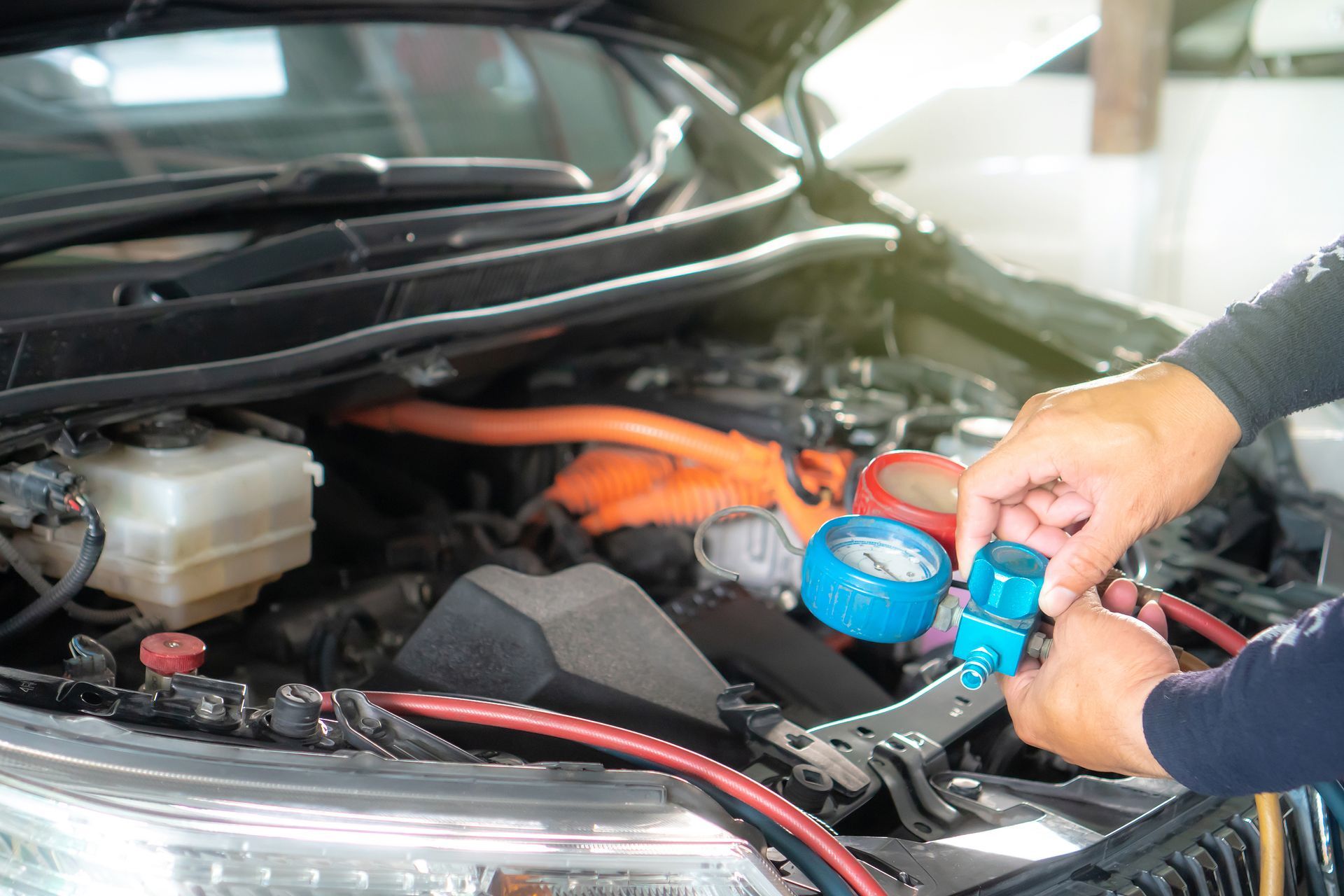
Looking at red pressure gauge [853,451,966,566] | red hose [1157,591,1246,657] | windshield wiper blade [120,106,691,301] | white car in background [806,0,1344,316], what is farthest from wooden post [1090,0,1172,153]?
red hose [1157,591,1246,657]

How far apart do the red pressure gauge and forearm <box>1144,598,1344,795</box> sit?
35 cm

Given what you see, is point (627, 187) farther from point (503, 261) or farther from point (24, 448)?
point (24, 448)

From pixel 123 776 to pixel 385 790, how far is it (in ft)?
0.59

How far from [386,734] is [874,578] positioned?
0.43m

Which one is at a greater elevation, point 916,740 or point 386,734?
point 386,734

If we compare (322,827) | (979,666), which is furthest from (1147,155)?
(322,827)

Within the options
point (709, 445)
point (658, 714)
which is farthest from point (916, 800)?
point (709, 445)

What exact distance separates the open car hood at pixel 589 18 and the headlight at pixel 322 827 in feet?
3.09

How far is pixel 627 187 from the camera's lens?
185cm

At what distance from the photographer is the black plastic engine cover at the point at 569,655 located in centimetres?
106

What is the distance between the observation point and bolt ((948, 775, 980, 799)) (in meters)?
1.03

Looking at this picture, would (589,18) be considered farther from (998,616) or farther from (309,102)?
(998,616)

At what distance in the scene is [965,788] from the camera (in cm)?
104

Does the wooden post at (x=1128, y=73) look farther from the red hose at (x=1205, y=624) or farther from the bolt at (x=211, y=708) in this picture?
the bolt at (x=211, y=708)
